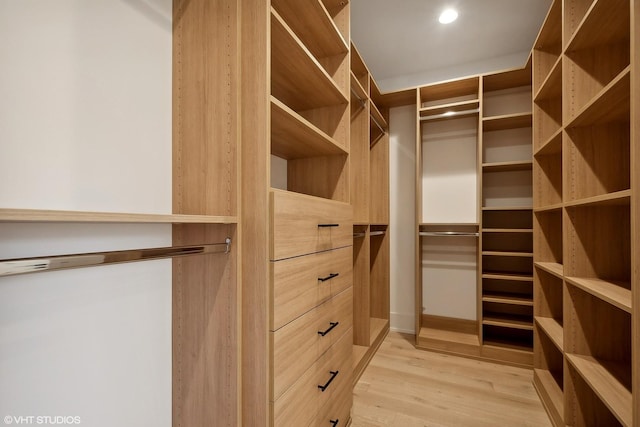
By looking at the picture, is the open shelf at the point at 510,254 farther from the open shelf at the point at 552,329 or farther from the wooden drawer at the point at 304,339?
the wooden drawer at the point at 304,339

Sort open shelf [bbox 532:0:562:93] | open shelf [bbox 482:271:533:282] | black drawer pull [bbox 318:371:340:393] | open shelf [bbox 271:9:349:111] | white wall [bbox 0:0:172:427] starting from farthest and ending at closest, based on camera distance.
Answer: open shelf [bbox 482:271:533:282] → open shelf [bbox 532:0:562:93] → black drawer pull [bbox 318:371:340:393] → open shelf [bbox 271:9:349:111] → white wall [bbox 0:0:172:427]

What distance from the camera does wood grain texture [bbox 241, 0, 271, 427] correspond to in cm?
98

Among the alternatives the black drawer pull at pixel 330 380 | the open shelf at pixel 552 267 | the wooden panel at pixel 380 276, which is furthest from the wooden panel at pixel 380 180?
the black drawer pull at pixel 330 380

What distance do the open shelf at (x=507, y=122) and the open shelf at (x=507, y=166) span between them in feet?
1.17

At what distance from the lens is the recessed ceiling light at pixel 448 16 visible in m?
2.14

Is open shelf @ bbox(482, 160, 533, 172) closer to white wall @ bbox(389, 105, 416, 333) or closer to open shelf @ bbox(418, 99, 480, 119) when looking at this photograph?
open shelf @ bbox(418, 99, 480, 119)

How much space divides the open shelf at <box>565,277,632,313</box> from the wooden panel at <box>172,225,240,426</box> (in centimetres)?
140

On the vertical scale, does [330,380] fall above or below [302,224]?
below

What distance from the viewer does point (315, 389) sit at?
1243 millimetres

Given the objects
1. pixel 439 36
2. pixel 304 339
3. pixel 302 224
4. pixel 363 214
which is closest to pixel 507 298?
pixel 363 214

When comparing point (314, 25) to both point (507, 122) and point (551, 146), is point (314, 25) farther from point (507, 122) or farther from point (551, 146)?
point (507, 122)

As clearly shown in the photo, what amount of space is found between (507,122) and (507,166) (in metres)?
0.41

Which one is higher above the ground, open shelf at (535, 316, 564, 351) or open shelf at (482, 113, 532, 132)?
open shelf at (482, 113, 532, 132)

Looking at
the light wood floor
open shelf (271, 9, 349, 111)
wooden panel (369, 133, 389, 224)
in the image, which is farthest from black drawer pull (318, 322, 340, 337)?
wooden panel (369, 133, 389, 224)
